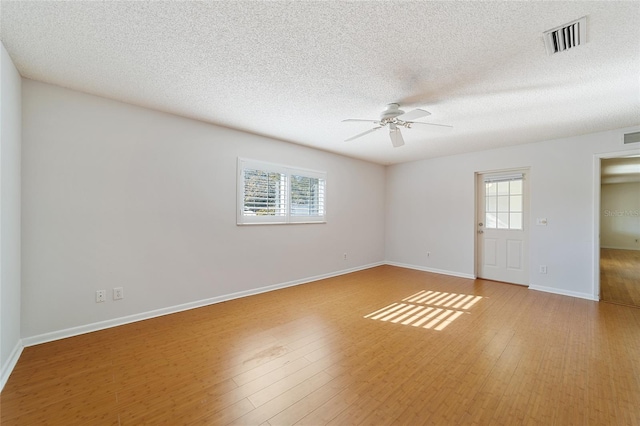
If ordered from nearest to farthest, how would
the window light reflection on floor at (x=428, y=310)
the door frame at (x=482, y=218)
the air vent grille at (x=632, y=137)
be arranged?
the window light reflection on floor at (x=428, y=310) → the air vent grille at (x=632, y=137) → the door frame at (x=482, y=218)

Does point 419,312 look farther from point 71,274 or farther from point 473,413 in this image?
point 71,274

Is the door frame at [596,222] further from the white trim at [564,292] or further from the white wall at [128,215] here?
the white wall at [128,215]

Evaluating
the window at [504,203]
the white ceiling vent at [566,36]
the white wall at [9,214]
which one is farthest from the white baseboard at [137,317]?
the white ceiling vent at [566,36]

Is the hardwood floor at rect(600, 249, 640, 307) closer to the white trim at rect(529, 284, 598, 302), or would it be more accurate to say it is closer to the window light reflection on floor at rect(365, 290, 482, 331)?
the white trim at rect(529, 284, 598, 302)

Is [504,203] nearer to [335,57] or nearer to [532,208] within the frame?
[532,208]

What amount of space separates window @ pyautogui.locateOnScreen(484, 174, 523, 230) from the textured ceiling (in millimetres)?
1594

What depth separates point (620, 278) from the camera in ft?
15.9

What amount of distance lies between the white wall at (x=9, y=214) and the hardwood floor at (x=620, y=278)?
6968 mm

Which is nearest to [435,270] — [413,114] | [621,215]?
[413,114]

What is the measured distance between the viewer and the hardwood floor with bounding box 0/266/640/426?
5.47 feet

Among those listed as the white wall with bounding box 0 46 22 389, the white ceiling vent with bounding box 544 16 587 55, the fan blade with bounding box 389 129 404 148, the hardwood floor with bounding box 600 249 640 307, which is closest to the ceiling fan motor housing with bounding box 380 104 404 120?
the fan blade with bounding box 389 129 404 148

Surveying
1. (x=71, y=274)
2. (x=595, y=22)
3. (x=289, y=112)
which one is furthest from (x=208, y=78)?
(x=595, y=22)

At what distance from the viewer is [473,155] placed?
5242 millimetres

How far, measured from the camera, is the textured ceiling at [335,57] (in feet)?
5.33
